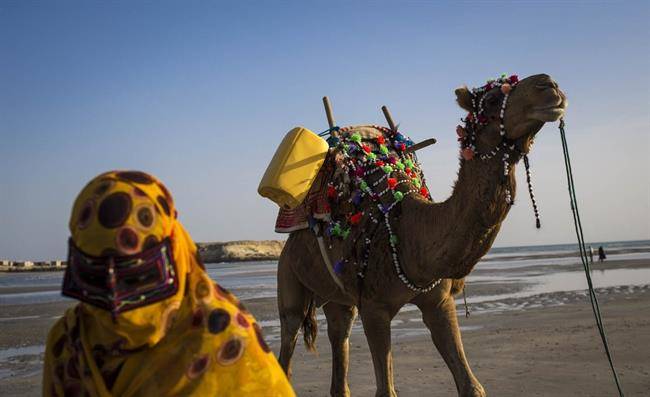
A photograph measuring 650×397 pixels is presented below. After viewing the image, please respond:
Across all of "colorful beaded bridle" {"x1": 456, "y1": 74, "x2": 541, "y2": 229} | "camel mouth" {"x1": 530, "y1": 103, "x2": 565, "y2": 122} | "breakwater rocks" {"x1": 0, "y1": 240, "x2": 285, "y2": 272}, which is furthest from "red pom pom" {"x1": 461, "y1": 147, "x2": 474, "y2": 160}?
"breakwater rocks" {"x1": 0, "y1": 240, "x2": 285, "y2": 272}

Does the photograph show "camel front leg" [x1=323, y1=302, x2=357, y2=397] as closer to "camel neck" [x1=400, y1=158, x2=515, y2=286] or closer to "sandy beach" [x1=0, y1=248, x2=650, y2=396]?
"sandy beach" [x1=0, y1=248, x2=650, y2=396]

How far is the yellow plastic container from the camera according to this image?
6.15 metres

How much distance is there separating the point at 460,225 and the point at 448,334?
1.10 m

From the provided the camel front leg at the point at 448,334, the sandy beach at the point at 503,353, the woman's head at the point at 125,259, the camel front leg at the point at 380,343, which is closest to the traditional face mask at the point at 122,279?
the woman's head at the point at 125,259

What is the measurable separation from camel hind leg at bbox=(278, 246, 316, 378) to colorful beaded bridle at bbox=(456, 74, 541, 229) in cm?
259

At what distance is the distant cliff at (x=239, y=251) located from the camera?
104 meters

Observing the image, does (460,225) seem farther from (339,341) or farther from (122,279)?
(122,279)

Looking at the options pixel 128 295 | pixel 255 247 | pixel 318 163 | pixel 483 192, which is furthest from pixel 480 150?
pixel 255 247

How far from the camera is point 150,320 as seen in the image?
2295mm

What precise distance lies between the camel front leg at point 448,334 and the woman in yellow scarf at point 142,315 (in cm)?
293

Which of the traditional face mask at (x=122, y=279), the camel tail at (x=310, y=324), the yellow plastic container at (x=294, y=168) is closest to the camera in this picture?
the traditional face mask at (x=122, y=279)

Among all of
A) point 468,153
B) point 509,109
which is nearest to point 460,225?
point 468,153

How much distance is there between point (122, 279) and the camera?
226 cm

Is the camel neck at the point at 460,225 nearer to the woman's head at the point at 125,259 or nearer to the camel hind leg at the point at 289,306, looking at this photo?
the camel hind leg at the point at 289,306
